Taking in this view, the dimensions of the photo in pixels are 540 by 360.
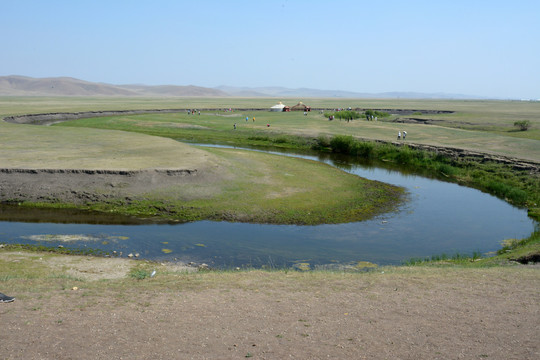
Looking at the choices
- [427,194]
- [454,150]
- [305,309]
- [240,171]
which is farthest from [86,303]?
[454,150]

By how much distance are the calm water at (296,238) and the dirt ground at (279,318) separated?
468 centimetres

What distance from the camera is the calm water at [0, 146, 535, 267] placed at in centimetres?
1911

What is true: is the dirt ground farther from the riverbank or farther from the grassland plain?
the riverbank

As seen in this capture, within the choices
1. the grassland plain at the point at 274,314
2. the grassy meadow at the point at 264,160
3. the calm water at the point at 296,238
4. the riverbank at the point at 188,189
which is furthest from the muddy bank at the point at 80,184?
the grassland plain at the point at 274,314

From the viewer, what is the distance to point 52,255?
17719 millimetres

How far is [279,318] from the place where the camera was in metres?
10.8

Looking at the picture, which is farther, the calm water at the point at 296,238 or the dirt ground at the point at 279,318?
the calm water at the point at 296,238

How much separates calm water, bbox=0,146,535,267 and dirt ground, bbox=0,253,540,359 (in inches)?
184

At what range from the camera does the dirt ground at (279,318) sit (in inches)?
358

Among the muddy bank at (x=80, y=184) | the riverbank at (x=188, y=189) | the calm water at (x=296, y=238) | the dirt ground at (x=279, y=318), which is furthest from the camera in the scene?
the muddy bank at (x=80, y=184)

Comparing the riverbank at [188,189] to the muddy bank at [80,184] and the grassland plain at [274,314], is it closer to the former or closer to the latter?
the muddy bank at [80,184]

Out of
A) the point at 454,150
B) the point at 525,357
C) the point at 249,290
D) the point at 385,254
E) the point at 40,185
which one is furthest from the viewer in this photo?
the point at 454,150

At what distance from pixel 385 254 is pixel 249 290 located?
900 cm

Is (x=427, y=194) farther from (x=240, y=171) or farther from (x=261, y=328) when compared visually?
(x=261, y=328)
